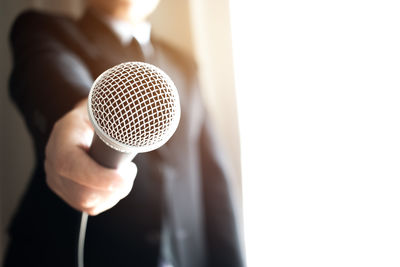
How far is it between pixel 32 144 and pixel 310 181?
50 cm

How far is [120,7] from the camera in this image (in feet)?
2.01

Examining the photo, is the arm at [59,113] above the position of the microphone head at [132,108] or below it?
below

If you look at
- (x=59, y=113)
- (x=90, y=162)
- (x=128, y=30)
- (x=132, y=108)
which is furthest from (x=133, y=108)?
(x=128, y=30)

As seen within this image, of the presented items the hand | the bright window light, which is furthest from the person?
the bright window light

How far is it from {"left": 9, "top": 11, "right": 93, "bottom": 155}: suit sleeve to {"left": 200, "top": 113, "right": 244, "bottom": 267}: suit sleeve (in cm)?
30

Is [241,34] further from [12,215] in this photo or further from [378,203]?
[12,215]

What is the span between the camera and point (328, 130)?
65cm

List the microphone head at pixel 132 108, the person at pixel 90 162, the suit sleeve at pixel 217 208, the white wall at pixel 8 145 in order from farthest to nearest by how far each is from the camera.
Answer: the suit sleeve at pixel 217 208 → the white wall at pixel 8 145 → the person at pixel 90 162 → the microphone head at pixel 132 108

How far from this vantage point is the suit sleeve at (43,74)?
1.73ft

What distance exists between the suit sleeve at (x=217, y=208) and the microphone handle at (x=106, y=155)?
0.36 meters

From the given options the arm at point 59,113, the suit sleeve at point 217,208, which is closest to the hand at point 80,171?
the arm at point 59,113

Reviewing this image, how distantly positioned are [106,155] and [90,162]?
1.8 inches

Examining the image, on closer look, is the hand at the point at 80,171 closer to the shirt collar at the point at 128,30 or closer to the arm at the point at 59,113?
the arm at the point at 59,113

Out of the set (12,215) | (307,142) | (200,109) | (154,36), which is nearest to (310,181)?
(307,142)
